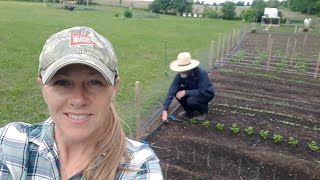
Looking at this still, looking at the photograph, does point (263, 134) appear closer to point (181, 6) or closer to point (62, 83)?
point (62, 83)

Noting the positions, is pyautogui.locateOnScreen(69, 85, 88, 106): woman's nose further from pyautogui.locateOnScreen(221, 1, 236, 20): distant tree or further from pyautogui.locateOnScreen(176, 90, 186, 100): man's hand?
pyautogui.locateOnScreen(221, 1, 236, 20): distant tree

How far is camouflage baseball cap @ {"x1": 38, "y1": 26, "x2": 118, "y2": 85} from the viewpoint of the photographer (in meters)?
1.09

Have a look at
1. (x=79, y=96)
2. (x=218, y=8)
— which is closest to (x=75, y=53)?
(x=79, y=96)

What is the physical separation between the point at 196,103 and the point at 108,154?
14.6 feet

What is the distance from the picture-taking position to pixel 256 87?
8430 millimetres

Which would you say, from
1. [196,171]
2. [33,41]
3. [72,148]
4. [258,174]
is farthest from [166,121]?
[33,41]

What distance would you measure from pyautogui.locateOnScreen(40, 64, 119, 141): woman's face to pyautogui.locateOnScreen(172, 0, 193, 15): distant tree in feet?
170

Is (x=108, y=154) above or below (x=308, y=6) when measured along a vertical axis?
below

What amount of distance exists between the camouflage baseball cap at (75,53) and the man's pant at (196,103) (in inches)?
175

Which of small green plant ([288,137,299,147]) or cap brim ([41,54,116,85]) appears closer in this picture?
cap brim ([41,54,116,85])

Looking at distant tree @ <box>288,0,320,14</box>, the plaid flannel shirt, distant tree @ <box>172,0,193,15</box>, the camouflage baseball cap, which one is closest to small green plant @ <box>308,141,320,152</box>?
the plaid flannel shirt

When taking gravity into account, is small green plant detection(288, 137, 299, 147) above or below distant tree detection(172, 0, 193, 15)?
below

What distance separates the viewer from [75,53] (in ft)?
3.60

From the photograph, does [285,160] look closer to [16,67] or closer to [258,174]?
[258,174]
